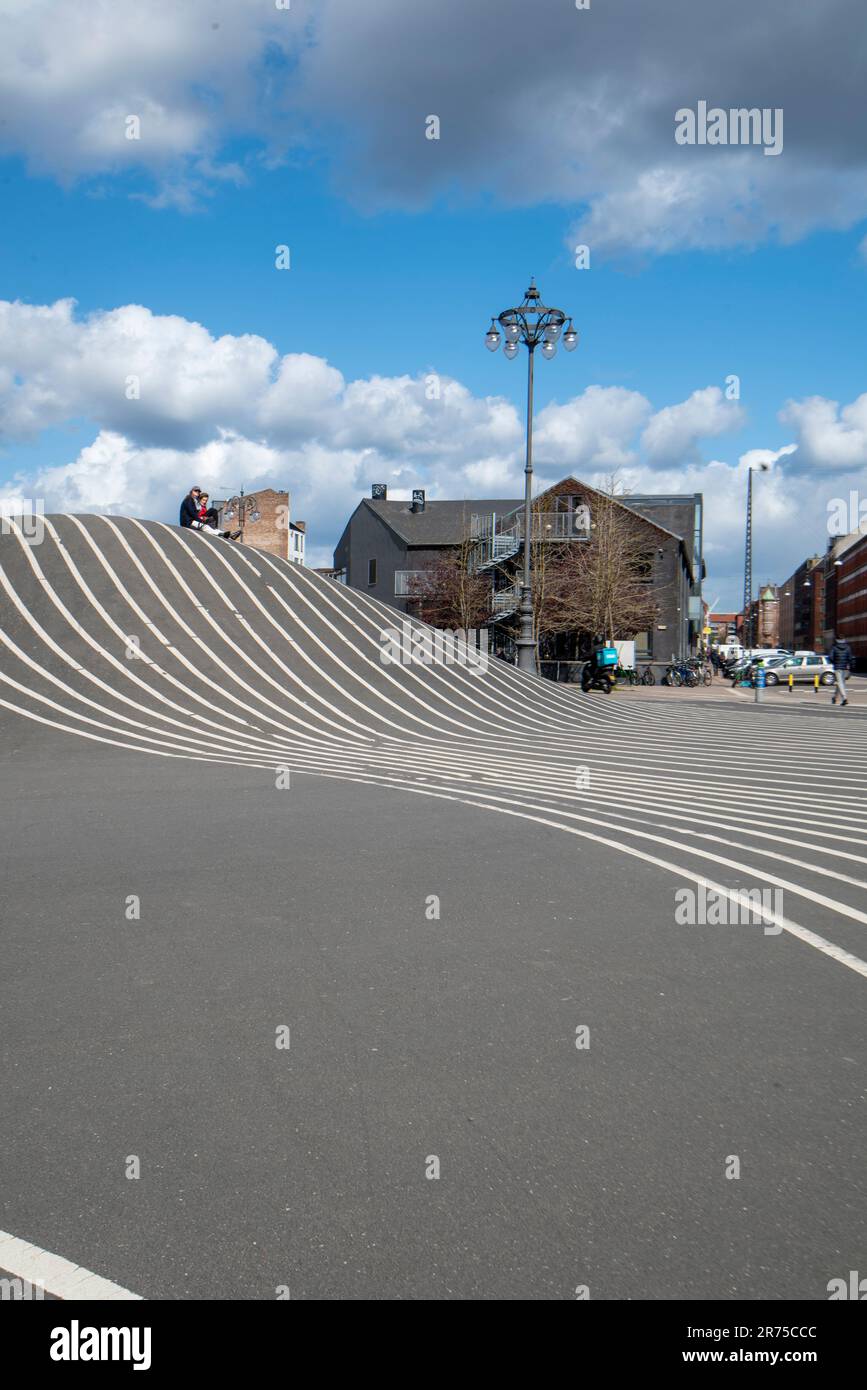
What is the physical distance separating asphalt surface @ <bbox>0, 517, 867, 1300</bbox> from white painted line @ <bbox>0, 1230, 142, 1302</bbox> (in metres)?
0.04

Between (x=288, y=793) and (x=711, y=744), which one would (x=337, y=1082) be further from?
(x=711, y=744)

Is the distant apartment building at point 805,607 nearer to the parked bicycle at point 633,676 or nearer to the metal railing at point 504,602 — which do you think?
the metal railing at point 504,602

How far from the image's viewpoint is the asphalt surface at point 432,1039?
9.21 ft

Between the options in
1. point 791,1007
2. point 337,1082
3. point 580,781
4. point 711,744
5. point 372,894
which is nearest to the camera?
point 337,1082

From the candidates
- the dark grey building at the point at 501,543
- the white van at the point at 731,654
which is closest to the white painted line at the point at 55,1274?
the dark grey building at the point at 501,543

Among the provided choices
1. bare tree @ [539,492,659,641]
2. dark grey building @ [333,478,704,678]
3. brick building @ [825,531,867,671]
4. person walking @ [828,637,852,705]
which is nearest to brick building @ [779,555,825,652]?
brick building @ [825,531,867,671]

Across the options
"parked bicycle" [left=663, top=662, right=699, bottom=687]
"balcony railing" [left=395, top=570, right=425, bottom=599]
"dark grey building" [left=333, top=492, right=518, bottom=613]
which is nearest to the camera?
"parked bicycle" [left=663, top=662, right=699, bottom=687]

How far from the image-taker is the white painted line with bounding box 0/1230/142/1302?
2590 millimetres

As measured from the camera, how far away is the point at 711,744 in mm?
17156

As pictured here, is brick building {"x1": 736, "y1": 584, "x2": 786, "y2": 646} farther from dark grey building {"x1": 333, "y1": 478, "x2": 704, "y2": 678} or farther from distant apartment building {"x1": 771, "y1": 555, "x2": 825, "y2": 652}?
dark grey building {"x1": 333, "y1": 478, "x2": 704, "y2": 678}
